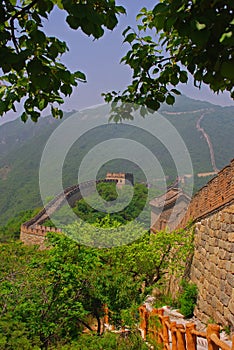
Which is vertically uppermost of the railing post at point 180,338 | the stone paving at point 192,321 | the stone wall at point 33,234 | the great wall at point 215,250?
the great wall at point 215,250

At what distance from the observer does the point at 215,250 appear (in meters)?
5.93

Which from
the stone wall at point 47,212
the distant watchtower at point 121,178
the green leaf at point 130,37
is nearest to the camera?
the green leaf at point 130,37

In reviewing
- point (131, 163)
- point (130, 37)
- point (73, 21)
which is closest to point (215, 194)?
point (130, 37)

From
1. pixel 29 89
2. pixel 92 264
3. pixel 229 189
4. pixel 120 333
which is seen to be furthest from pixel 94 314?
pixel 29 89

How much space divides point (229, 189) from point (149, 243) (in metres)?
5.42

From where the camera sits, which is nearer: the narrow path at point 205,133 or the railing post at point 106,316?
the railing post at point 106,316

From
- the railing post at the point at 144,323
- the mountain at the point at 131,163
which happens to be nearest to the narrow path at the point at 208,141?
the mountain at the point at 131,163

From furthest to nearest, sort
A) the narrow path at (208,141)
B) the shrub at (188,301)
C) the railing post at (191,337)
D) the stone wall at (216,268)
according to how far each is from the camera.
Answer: the narrow path at (208,141) < the shrub at (188,301) < the stone wall at (216,268) < the railing post at (191,337)

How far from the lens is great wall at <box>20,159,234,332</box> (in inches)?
205

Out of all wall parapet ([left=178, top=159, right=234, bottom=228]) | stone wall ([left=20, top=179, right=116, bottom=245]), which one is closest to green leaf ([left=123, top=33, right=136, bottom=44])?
wall parapet ([left=178, top=159, right=234, bottom=228])

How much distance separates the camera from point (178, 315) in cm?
691

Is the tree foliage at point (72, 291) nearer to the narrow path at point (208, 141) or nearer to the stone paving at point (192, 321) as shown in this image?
the stone paving at point (192, 321)

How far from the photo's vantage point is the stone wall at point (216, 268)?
5.16 meters

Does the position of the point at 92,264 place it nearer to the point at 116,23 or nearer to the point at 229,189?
the point at 229,189
